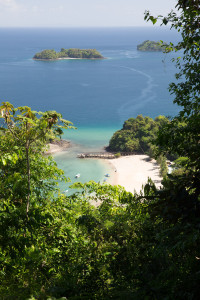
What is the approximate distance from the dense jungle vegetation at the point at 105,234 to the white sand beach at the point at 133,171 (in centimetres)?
2976

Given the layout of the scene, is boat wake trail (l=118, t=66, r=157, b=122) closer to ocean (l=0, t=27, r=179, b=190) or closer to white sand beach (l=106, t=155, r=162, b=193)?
ocean (l=0, t=27, r=179, b=190)

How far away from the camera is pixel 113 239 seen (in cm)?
634

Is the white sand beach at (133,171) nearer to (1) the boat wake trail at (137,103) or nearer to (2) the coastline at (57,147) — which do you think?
(2) the coastline at (57,147)

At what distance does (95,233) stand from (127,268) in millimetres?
1609

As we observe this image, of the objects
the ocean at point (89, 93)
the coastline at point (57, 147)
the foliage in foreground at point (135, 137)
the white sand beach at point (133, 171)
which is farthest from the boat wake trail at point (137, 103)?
the white sand beach at point (133, 171)

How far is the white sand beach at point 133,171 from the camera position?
124ft

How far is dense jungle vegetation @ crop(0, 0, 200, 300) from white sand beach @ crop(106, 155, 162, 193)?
29759 mm

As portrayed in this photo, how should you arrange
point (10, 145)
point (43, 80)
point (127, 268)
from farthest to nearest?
point (43, 80) → point (10, 145) → point (127, 268)

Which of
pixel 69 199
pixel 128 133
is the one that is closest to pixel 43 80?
pixel 128 133

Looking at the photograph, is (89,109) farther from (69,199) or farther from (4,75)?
(69,199)

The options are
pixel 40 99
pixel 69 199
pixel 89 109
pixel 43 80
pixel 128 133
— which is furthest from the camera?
pixel 43 80

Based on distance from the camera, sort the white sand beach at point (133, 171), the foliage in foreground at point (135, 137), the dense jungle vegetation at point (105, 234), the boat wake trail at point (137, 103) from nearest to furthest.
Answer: the dense jungle vegetation at point (105, 234), the white sand beach at point (133, 171), the foliage in foreground at point (135, 137), the boat wake trail at point (137, 103)

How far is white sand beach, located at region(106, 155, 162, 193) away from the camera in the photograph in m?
37.9

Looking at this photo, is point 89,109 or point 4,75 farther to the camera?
point 4,75
